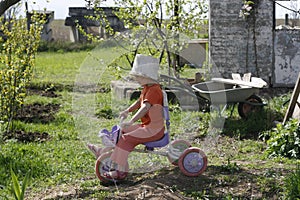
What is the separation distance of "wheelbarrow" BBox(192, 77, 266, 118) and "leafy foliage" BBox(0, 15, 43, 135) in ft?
8.48

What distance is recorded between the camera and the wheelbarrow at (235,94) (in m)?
8.07

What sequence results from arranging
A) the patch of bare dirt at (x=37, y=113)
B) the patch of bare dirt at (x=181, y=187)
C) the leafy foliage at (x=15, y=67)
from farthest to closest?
the patch of bare dirt at (x=37, y=113) < the leafy foliage at (x=15, y=67) < the patch of bare dirt at (x=181, y=187)

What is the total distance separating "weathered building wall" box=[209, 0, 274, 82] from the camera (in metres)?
11.3

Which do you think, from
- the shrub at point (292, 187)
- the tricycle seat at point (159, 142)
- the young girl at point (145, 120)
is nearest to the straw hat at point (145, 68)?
the young girl at point (145, 120)

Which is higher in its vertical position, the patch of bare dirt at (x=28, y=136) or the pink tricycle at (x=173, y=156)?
the pink tricycle at (x=173, y=156)

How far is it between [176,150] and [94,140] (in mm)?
2202

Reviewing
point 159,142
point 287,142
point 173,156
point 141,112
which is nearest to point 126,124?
point 141,112

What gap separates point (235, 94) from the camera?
8.11m

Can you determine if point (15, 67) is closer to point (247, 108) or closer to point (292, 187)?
point (247, 108)

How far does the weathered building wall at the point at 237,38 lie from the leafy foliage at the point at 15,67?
428cm

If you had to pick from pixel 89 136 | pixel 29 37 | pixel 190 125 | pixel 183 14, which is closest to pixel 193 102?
pixel 190 125

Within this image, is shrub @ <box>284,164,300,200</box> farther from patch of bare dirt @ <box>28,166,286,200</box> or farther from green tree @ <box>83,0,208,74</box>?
green tree @ <box>83,0,208,74</box>

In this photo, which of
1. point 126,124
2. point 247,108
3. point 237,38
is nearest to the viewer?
point 126,124

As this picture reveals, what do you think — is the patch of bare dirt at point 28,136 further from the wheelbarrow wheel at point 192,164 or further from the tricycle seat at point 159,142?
the wheelbarrow wheel at point 192,164
